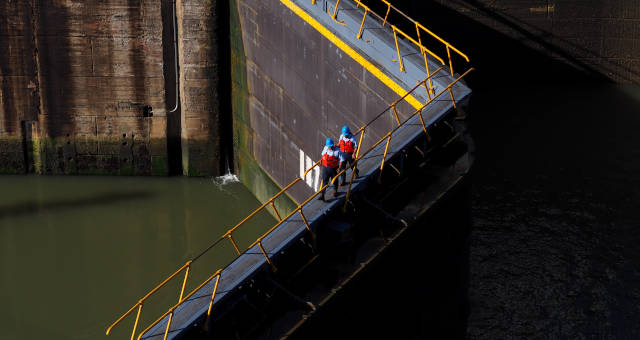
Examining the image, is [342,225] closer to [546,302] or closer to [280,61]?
[546,302]

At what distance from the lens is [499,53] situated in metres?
33.3

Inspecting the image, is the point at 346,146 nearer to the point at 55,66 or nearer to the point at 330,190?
the point at 330,190

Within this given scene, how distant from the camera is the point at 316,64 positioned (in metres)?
21.0

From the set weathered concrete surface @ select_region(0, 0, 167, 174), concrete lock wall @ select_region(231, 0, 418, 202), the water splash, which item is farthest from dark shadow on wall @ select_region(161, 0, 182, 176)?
concrete lock wall @ select_region(231, 0, 418, 202)

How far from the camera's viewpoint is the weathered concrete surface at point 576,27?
106ft

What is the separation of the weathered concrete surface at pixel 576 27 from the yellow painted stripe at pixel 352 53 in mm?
12071

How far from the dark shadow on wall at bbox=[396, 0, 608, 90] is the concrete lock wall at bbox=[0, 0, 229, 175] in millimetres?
10159

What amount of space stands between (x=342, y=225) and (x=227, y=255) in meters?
9.38

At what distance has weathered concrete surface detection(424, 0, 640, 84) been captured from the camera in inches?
1275

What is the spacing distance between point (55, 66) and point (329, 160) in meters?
14.3

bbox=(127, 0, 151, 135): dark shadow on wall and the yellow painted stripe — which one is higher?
the yellow painted stripe

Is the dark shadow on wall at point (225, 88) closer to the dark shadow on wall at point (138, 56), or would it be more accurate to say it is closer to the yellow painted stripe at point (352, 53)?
the dark shadow on wall at point (138, 56)

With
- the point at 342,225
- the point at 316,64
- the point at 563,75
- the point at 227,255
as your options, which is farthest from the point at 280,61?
the point at 563,75

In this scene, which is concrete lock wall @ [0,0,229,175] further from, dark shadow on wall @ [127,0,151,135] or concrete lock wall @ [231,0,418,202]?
concrete lock wall @ [231,0,418,202]
